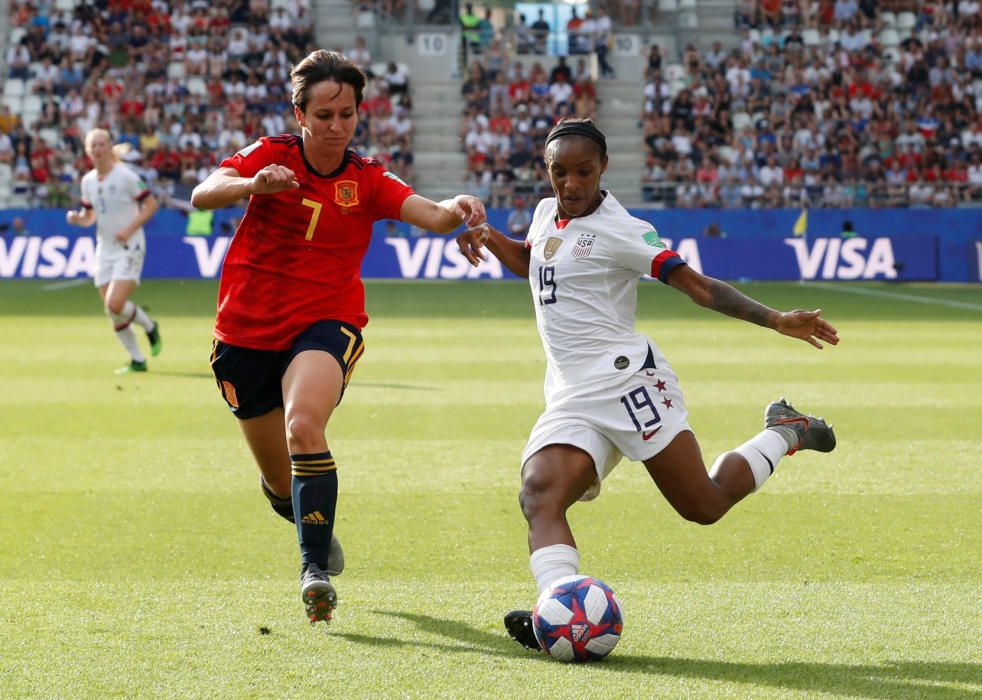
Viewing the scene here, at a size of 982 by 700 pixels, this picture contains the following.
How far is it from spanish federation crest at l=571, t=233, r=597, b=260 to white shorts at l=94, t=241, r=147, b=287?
942cm

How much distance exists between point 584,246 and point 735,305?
64 centimetres

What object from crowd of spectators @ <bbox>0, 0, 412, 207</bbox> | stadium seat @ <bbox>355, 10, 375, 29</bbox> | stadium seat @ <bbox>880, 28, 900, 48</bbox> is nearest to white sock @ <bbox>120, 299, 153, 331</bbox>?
crowd of spectators @ <bbox>0, 0, 412, 207</bbox>

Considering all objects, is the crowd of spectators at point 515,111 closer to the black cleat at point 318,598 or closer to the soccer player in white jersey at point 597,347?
the soccer player in white jersey at point 597,347

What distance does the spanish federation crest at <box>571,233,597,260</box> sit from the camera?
5.17 meters

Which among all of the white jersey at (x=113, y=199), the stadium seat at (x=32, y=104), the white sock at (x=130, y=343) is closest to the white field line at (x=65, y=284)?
the stadium seat at (x=32, y=104)

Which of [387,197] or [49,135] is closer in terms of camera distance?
[387,197]

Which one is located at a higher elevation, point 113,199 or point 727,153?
point 113,199

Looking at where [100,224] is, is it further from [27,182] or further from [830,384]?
[27,182]

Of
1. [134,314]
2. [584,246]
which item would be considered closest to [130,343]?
[134,314]

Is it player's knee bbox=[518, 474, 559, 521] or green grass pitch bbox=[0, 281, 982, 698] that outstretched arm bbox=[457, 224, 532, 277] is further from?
green grass pitch bbox=[0, 281, 982, 698]

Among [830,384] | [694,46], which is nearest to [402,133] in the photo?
[694,46]

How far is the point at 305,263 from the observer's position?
5.41 metres

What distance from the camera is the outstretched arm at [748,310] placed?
486 centimetres

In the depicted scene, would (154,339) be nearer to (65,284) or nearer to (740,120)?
(65,284)
